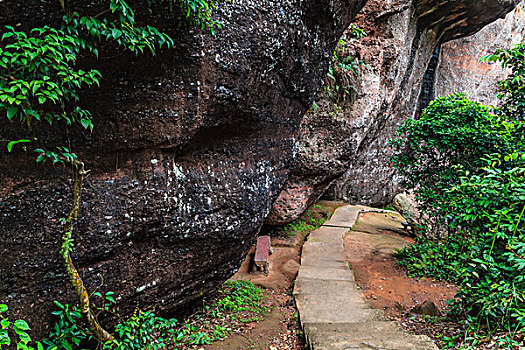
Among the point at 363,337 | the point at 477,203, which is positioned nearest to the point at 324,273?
the point at 363,337

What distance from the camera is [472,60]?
12.5 metres

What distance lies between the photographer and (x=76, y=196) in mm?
2463

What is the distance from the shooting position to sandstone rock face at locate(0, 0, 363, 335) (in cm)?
249

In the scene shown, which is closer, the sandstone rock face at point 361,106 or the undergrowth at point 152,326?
the undergrowth at point 152,326

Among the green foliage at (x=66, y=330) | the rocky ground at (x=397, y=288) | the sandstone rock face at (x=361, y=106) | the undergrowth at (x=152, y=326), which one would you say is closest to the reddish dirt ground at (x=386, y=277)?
the rocky ground at (x=397, y=288)

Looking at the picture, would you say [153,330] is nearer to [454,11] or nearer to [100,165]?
[100,165]

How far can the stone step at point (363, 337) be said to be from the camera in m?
3.09

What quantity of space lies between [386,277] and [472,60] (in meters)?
10.8

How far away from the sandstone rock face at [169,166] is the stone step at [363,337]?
4.28ft

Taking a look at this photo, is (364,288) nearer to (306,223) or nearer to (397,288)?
(397,288)

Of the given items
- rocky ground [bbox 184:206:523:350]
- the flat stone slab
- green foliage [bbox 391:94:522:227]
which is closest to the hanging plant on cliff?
rocky ground [bbox 184:206:523:350]

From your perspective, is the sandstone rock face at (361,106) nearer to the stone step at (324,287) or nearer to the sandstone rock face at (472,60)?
the stone step at (324,287)

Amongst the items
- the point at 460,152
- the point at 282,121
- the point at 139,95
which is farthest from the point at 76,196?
the point at 460,152

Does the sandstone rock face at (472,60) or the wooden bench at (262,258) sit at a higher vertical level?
the sandstone rock face at (472,60)
